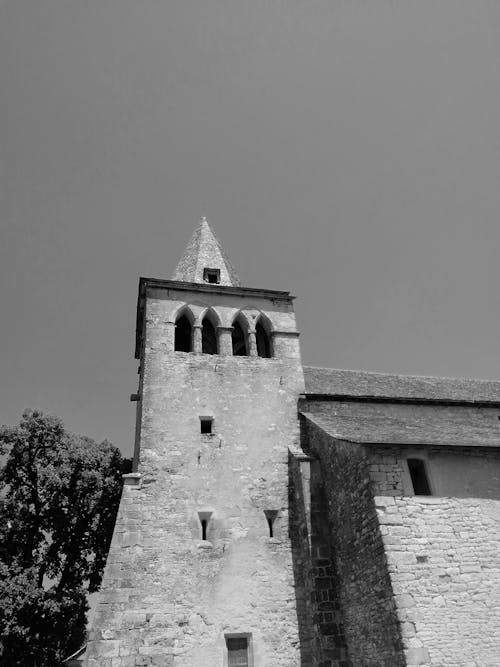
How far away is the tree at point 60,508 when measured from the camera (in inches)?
689

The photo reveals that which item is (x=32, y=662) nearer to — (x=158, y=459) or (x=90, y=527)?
(x=90, y=527)

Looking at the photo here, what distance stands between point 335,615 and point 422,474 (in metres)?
4.14

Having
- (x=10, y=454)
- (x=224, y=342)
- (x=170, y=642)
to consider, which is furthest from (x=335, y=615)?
(x=10, y=454)

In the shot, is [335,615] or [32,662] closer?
[335,615]

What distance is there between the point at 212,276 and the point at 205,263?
1.03 metres

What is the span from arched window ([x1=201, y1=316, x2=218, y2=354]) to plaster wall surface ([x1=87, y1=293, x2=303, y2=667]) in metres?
1.66

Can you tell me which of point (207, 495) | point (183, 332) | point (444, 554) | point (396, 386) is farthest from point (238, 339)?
point (444, 554)

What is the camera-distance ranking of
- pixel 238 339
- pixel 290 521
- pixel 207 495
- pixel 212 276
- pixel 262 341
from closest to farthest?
1. pixel 207 495
2. pixel 290 521
3. pixel 262 341
4. pixel 238 339
5. pixel 212 276

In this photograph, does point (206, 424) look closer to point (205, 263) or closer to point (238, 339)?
point (238, 339)

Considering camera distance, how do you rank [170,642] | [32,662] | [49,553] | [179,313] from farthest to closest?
[49,553] → [179,313] → [32,662] → [170,642]

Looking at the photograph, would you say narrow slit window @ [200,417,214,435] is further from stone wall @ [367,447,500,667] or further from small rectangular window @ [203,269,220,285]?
small rectangular window @ [203,269,220,285]

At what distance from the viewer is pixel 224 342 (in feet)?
55.0

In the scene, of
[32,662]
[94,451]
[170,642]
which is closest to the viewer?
[170,642]

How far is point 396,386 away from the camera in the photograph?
60.6ft
